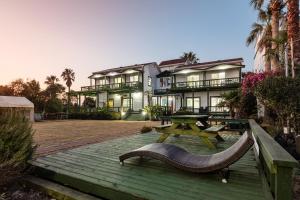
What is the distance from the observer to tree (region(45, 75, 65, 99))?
36.5 m

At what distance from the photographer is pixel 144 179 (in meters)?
3.12

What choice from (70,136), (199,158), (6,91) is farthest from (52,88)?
(199,158)

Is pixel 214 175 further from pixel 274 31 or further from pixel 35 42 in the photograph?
pixel 35 42

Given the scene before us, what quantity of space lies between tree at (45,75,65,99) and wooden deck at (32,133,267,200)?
32.2 meters

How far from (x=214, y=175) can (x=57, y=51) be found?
23305mm

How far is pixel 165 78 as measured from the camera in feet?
101

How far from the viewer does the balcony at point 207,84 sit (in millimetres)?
23203

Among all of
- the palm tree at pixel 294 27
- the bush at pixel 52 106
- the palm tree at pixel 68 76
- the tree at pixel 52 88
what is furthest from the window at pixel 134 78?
the palm tree at pixel 68 76

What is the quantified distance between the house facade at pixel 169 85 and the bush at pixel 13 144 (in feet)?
65.9

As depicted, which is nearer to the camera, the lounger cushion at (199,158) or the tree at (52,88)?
the lounger cushion at (199,158)

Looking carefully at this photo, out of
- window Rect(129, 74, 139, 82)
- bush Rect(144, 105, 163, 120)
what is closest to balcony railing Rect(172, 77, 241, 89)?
bush Rect(144, 105, 163, 120)

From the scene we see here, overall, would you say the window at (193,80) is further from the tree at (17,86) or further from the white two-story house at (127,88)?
the tree at (17,86)

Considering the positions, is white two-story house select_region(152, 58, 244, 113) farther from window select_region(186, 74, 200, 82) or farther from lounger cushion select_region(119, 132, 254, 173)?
lounger cushion select_region(119, 132, 254, 173)

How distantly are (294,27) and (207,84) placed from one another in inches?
627
